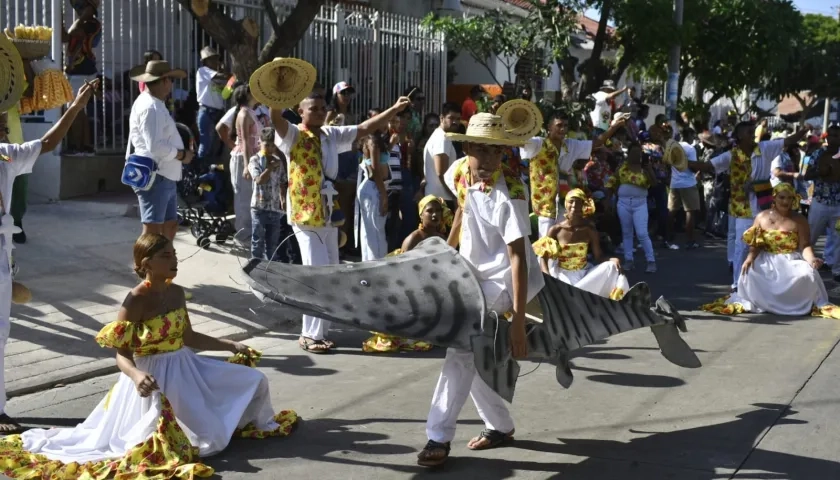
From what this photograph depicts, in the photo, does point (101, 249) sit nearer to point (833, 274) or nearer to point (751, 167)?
point (751, 167)

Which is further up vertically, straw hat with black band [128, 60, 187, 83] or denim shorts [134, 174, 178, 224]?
straw hat with black band [128, 60, 187, 83]

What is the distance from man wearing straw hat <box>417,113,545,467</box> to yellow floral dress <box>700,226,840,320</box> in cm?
542

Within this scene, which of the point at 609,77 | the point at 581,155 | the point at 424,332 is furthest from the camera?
the point at 609,77

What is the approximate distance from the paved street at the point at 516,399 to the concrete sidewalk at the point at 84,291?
0.02 metres

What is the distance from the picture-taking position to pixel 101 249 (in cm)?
1090

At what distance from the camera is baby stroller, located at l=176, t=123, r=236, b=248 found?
39.3 feet

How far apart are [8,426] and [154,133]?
3.10 metres

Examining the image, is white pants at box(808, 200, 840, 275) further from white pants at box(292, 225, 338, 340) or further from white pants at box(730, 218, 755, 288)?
white pants at box(292, 225, 338, 340)

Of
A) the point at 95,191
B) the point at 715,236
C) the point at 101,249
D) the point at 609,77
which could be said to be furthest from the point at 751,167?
the point at 609,77

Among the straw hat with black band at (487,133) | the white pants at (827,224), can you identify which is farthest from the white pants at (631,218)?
the straw hat with black band at (487,133)

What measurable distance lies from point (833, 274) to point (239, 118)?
23.7ft

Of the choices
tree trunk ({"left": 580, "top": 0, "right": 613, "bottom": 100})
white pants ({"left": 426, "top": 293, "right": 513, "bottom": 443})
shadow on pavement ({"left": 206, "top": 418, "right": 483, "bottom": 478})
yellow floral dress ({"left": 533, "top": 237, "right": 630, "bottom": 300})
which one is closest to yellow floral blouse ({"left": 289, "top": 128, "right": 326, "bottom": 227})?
shadow on pavement ({"left": 206, "top": 418, "right": 483, "bottom": 478})

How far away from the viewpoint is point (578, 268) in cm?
1020

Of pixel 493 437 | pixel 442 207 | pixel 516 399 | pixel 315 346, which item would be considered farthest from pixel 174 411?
pixel 442 207
